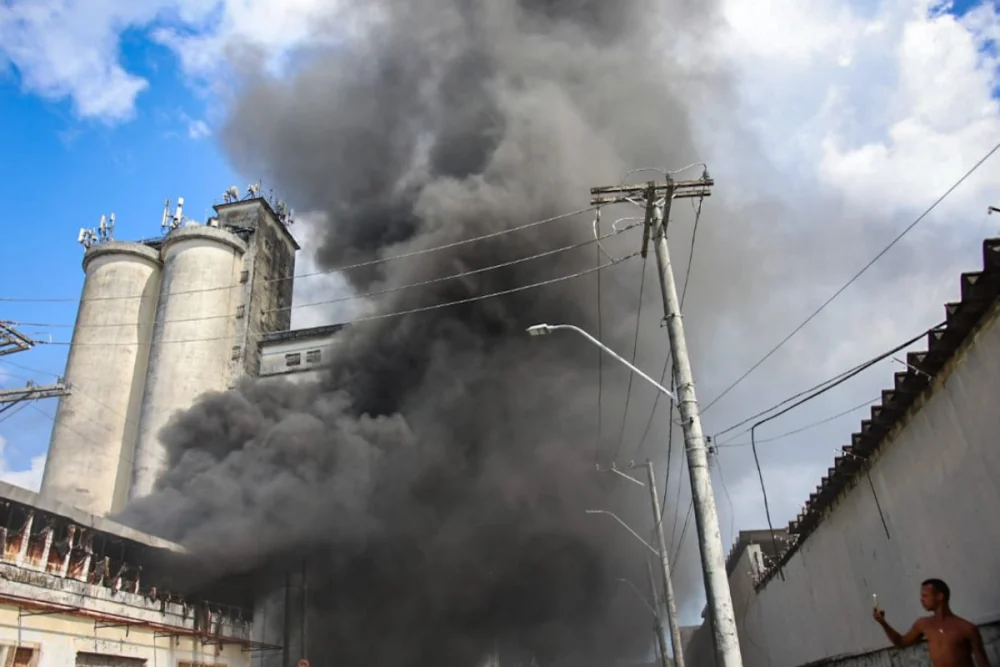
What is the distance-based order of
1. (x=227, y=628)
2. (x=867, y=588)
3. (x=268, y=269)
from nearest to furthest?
(x=867, y=588), (x=227, y=628), (x=268, y=269)

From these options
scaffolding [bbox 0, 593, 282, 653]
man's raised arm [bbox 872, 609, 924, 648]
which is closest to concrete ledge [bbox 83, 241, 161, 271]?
scaffolding [bbox 0, 593, 282, 653]

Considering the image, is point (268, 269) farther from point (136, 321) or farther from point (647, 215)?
point (647, 215)

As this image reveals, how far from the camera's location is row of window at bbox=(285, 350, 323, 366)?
1488 inches

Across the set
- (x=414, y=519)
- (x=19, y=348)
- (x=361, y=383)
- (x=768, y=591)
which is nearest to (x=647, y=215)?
(x=768, y=591)

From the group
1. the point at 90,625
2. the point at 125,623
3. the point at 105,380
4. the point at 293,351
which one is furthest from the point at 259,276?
the point at 90,625

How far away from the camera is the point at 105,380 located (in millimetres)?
35656

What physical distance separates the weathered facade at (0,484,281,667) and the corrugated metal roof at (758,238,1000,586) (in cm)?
1582

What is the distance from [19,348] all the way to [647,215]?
22.5 meters

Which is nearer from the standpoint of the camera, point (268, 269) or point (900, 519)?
point (900, 519)

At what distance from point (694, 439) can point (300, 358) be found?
33.8m

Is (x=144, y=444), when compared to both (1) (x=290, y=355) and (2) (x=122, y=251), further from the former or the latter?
(2) (x=122, y=251)

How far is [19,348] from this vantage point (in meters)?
23.2

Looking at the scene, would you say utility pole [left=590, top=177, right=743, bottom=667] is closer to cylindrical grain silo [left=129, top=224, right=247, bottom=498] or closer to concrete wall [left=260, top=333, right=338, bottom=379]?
cylindrical grain silo [left=129, top=224, right=247, bottom=498]

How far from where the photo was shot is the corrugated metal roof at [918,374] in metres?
5.92
